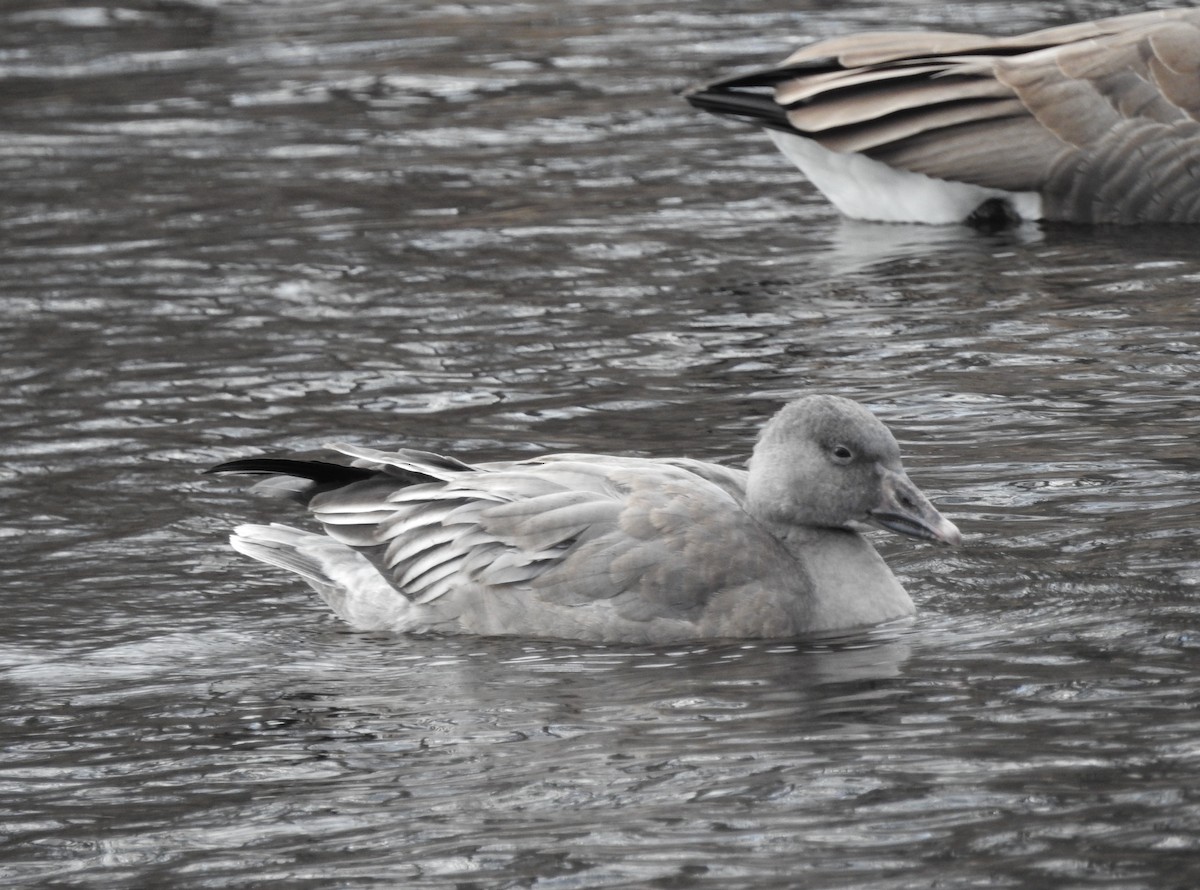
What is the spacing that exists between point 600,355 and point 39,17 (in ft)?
40.3

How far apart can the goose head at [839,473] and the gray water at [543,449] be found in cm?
40

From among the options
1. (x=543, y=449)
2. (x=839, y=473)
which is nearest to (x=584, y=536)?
(x=839, y=473)

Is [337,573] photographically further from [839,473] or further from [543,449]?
[839,473]

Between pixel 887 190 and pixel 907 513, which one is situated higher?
pixel 887 190

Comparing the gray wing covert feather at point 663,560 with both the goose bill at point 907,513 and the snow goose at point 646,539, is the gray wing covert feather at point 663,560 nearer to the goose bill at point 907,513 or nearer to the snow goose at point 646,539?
the snow goose at point 646,539

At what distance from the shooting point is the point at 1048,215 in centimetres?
1295

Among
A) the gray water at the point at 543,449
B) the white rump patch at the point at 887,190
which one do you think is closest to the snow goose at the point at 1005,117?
the white rump patch at the point at 887,190

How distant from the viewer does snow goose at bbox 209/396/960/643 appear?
7676 mm

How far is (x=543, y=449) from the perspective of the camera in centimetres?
962

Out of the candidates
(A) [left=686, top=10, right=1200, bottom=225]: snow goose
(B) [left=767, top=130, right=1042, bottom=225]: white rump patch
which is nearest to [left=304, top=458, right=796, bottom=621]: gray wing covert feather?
(A) [left=686, top=10, right=1200, bottom=225]: snow goose

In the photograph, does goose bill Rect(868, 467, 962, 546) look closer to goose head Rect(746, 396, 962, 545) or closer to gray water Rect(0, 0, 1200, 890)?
goose head Rect(746, 396, 962, 545)

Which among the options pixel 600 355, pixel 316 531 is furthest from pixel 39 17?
pixel 316 531

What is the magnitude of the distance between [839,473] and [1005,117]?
17.8 ft

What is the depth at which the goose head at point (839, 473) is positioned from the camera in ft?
25.5
